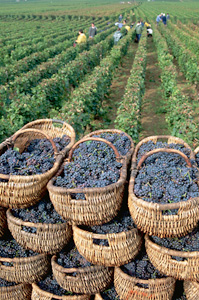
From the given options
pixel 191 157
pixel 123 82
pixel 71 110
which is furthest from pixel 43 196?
pixel 123 82

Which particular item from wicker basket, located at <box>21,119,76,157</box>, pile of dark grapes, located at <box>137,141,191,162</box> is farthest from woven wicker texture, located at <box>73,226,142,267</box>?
wicker basket, located at <box>21,119,76,157</box>

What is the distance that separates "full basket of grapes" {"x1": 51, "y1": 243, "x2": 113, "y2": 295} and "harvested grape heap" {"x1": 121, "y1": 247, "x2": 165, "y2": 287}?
23cm

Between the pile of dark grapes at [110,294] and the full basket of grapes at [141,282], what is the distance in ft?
0.63

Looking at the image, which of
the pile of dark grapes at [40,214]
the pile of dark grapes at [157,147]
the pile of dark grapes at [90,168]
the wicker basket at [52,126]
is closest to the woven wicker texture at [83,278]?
the pile of dark grapes at [40,214]

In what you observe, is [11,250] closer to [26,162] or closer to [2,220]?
[2,220]

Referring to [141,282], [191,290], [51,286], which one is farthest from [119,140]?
[51,286]

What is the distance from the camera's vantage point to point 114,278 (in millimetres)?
2896

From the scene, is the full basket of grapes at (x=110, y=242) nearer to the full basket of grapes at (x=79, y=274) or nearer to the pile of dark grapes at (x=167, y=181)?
the full basket of grapes at (x=79, y=274)

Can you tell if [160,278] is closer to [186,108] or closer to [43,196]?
[43,196]

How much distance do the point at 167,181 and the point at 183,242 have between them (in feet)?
2.13

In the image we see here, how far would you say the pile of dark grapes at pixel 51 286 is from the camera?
9.87 feet

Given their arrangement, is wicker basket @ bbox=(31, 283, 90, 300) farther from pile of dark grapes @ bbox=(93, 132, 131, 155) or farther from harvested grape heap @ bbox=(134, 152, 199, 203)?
pile of dark grapes @ bbox=(93, 132, 131, 155)

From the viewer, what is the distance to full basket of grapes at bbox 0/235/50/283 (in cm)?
291

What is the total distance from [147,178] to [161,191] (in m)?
0.22
